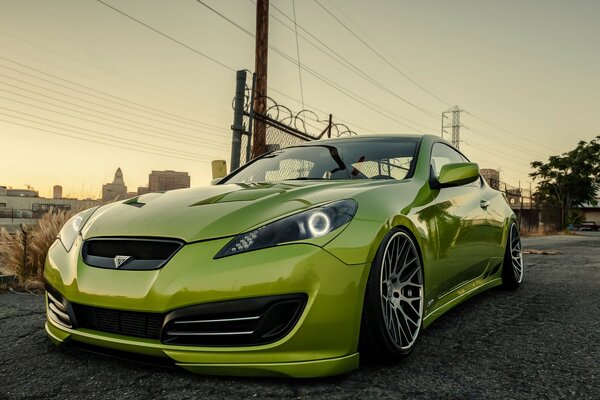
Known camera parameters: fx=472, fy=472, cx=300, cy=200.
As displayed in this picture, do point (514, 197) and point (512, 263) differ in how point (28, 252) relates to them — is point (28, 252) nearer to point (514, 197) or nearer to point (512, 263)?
point (512, 263)

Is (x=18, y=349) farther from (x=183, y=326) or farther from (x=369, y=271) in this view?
(x=369, y=271)

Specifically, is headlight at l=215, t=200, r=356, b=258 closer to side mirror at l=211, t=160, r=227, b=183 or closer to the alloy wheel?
the alloy wheel

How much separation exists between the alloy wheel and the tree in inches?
1745

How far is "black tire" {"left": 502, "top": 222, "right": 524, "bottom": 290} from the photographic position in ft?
14.1

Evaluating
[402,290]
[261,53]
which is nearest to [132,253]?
[402,290]

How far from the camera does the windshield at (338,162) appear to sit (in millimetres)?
3137

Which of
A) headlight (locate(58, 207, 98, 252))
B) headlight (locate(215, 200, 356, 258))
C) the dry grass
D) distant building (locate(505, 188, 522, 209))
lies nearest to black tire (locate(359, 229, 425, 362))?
headlight (locate(215, 200, 356, 258))

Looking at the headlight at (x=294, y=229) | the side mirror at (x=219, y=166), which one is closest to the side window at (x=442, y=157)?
the headlight at (x=294, y=229)

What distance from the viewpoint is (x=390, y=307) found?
2.25 meters

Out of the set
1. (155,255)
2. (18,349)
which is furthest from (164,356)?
(18,349)

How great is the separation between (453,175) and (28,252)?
3953 mm

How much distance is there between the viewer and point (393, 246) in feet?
7.54

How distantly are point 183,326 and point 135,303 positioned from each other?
0.20m

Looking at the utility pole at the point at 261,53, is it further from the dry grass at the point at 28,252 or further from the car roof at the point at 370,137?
the car roof at the point at 370,137
